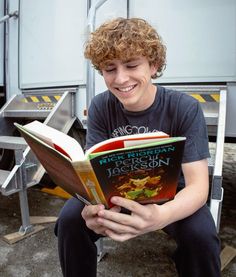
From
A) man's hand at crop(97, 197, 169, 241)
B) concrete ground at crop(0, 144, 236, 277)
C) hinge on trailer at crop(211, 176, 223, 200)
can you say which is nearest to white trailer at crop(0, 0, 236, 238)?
hinge on trailer at crop(211, 176, 223, 200)

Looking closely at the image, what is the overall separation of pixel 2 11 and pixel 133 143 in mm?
2984

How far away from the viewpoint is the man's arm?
0.92 meters

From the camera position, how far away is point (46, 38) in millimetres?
2848

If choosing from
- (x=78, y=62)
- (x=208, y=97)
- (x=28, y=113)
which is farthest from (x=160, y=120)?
(x=28, y=113)

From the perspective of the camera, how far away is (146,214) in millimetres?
923

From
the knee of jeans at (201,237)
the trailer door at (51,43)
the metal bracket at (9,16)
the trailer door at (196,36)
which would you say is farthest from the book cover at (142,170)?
the metal bracket at (9,16)

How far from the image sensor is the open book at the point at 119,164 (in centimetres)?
78

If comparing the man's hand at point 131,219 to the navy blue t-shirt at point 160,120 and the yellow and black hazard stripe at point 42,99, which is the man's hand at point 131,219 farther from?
the yellow and black hazard stripe at point 42,99

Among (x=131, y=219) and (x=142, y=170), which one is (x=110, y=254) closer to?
(x=131, y=219)

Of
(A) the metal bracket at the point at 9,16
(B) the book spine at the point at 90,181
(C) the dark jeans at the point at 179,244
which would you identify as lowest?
(C) the dark jeans at the point at 179,244

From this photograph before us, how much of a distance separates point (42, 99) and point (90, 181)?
7.49ft

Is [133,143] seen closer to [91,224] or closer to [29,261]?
[91,224]

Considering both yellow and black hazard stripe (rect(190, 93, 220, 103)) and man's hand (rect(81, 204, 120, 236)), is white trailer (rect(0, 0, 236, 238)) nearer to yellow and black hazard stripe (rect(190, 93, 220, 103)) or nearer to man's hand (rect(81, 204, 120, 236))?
yellow and black hazard stripe (rect(190, 93, 220, 103))

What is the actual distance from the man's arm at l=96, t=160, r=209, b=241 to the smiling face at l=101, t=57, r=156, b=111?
42 cm
